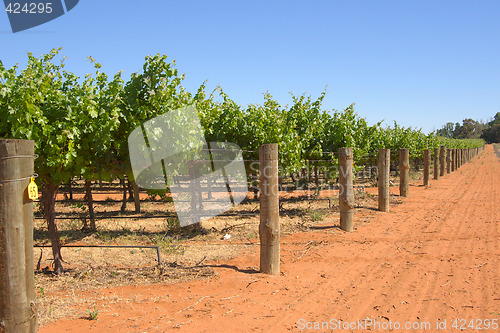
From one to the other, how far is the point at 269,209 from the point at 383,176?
6.31m

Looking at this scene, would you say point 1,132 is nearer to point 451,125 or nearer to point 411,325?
point 411,325

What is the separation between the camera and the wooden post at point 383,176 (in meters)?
10.3

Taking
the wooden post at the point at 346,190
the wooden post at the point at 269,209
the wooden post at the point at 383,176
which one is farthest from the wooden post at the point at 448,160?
the wooden post at the point at 269,209

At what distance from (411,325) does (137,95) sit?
5786mm

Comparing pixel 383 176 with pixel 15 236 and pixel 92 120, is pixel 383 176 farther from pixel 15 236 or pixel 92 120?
pixel 15 236

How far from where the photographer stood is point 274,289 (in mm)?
4781

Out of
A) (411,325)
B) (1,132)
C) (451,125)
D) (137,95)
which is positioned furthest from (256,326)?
(451,125)

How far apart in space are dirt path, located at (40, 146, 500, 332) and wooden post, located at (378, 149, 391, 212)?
2.95 metres

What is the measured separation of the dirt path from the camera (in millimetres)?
3807

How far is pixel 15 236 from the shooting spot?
2.64 m

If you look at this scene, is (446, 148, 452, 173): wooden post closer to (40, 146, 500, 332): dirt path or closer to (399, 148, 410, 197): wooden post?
(399, 148, 410, 197): wooden post

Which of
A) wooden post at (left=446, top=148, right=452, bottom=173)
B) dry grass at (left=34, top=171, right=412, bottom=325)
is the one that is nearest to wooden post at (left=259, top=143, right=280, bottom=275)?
dry grass at (left=34, top=171, right=412, bottom=325)

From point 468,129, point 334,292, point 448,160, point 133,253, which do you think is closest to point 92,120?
point 133,253

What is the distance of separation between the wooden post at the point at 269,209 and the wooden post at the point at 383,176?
19.9 ft
